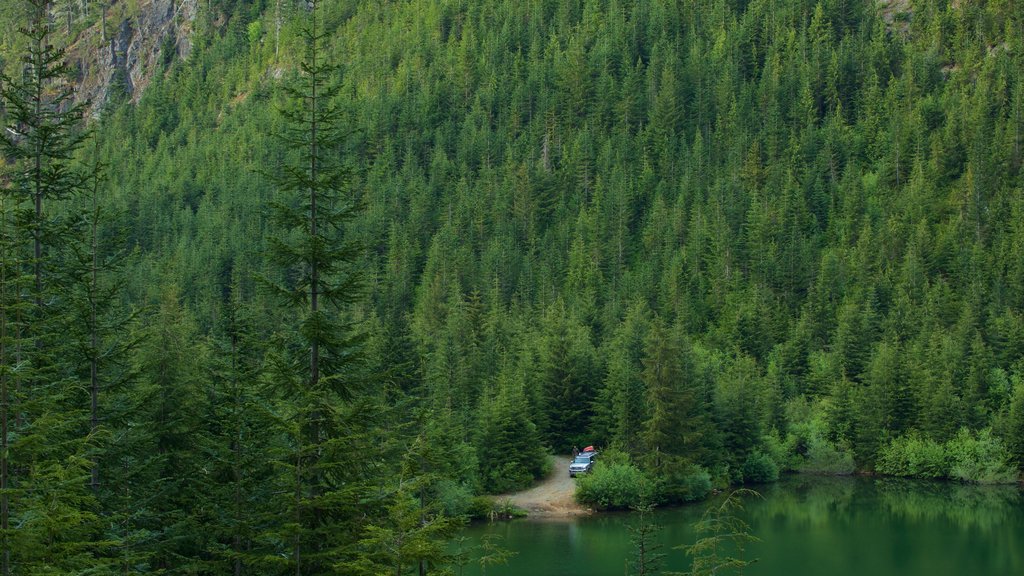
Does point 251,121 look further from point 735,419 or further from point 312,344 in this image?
point 312,344

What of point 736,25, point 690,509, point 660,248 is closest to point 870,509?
point 690,509

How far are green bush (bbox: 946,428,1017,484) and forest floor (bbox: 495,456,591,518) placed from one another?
1296 inches

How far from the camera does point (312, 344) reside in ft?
76.4

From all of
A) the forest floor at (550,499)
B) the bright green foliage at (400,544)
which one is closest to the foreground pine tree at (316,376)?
the bright green foliage at (400,544)

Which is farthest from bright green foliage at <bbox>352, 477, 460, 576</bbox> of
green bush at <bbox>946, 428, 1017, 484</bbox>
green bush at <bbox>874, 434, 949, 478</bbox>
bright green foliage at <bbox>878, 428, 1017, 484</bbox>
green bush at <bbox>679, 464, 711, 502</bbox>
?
green bush at <bbox>874, 434, 949, 478</bbox>

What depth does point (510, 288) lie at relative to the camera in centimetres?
14150

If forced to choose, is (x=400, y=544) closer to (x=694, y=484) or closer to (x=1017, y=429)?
(x=694, y=484)

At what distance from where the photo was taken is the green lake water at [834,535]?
56.5 meters

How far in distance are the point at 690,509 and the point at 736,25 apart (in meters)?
136

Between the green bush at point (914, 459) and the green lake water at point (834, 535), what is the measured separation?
14.1 feet

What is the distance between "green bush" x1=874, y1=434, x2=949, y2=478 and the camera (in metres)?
88.4

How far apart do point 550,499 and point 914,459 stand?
112 ft

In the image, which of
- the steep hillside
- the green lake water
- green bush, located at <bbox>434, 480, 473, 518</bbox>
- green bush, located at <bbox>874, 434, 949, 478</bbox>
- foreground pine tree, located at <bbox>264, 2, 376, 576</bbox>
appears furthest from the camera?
the steep hillside

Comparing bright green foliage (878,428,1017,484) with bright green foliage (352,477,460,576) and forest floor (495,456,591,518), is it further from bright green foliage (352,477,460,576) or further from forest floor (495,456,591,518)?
bright green foliage (352,477,460,576)
